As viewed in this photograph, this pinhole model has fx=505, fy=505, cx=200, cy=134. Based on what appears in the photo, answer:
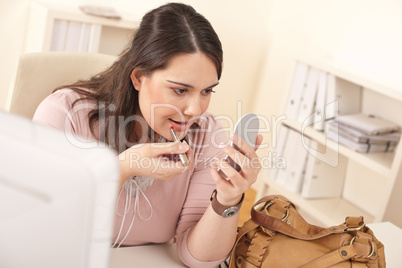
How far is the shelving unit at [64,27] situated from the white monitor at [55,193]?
75.8 inches

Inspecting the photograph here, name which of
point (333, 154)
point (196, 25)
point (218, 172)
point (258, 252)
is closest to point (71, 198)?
point (218, 172)

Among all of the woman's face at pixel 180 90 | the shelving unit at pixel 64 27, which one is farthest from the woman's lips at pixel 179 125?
the shelving unit at pixel 64 27

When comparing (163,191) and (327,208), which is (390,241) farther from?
(327,208)

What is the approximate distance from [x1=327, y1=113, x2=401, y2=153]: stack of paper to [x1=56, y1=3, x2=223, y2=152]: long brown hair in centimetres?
125

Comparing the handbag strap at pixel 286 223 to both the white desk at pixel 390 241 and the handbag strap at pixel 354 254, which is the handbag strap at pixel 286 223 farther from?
the white desk at pixel 390 241

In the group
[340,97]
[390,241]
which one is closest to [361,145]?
[340,97]

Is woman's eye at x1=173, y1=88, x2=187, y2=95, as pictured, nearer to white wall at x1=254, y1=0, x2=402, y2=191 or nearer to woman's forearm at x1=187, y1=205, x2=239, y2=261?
woman's forearm at x1=187, y1=205, x2=239, y2=261

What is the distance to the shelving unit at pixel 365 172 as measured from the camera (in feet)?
7.34

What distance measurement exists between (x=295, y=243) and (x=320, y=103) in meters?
1.52

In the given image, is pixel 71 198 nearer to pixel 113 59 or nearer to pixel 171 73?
pixel 171 73

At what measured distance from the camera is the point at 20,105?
1.45 metres

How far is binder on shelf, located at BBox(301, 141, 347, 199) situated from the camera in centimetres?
264

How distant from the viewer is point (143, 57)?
4.25 ft

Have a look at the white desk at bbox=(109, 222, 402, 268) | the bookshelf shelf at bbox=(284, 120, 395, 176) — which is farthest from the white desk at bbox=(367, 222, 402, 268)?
the bookshelf shelf at bbox=(284, 120, 395, 176)
